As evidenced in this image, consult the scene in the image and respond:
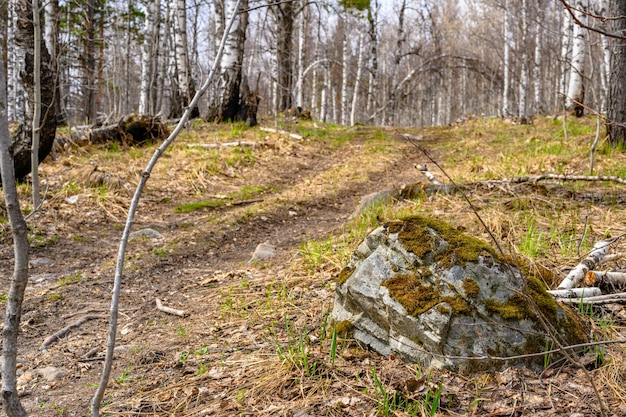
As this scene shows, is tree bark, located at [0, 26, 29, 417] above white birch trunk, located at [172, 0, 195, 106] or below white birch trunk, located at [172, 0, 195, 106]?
below

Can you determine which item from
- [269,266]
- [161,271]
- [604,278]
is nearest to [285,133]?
[161,271]

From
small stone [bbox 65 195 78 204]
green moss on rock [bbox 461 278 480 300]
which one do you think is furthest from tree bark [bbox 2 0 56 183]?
green moss on rock [bbox 461 278 480 300]

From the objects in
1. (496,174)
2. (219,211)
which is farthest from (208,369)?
(496,174)

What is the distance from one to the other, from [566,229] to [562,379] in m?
2.11

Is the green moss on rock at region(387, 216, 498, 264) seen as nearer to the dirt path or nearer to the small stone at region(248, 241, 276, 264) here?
the dirt path

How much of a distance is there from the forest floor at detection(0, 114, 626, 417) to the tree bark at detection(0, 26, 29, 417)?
2.55 feet

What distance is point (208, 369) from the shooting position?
244cm

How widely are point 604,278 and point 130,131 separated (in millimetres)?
8762

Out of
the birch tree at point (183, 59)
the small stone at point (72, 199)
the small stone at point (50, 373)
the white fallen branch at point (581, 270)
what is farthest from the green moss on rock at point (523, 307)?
the birch tree at point (183, 59)

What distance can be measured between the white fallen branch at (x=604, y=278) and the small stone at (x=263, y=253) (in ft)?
8.75

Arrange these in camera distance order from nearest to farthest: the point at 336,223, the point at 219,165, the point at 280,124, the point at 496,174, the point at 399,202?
the point at 399,202 < the point at 336,223 < the point at 496,174 < the point at 219,165 < the point at 280,124

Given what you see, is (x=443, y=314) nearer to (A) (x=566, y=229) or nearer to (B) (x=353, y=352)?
(B) (x=353, y=352)

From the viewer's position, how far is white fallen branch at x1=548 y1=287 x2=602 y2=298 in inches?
97.0

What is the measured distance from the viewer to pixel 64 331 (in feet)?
10.2
